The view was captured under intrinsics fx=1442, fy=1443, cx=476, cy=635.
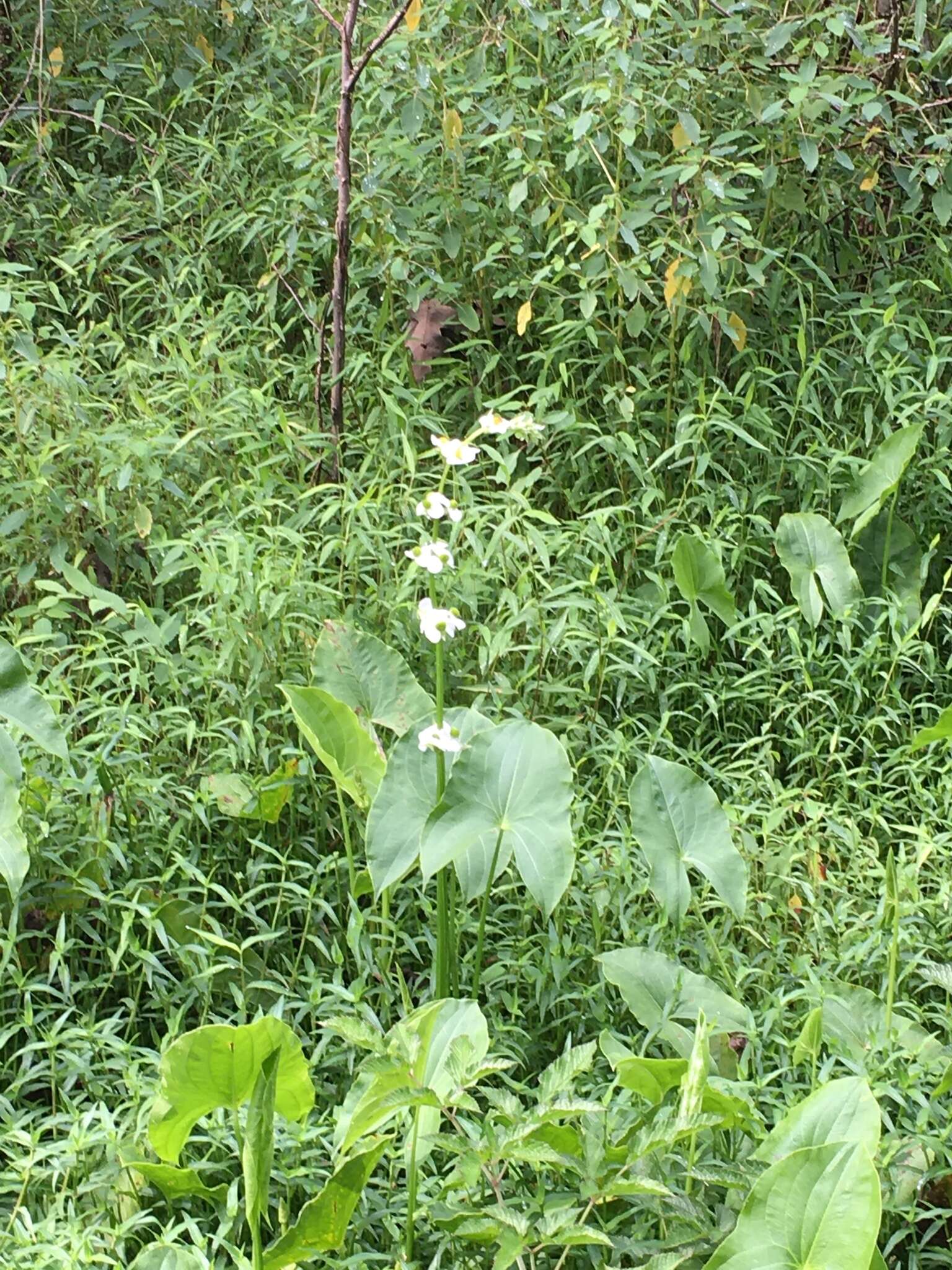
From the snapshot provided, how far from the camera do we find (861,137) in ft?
10.8

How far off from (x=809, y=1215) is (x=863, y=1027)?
49 centimetres

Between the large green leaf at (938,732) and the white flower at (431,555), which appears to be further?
the large green leaf at (938,732)

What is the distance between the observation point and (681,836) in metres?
2.14

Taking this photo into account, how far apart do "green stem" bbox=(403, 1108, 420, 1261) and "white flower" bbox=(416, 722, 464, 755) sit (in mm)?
460

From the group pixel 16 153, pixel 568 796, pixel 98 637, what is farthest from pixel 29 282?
Result: pixel 568 796

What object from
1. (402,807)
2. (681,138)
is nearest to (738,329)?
(681,138)

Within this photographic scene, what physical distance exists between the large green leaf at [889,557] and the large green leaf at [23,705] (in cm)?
174

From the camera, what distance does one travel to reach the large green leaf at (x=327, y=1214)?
5.43 ft

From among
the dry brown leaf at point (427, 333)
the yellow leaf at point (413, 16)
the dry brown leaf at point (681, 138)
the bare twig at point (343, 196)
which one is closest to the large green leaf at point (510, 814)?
the bare twig at point (343, 196)

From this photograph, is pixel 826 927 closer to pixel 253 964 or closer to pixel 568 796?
pixel 568 796

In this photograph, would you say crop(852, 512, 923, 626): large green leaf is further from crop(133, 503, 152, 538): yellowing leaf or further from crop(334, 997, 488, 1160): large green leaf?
crop(334, 997, 488, 1160): large green leaf

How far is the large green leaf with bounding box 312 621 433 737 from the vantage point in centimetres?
234

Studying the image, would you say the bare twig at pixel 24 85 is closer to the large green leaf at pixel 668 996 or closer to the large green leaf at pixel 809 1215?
the large green leaf at pixel 668 996

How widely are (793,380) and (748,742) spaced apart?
1.01 meters
